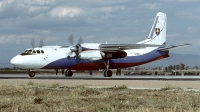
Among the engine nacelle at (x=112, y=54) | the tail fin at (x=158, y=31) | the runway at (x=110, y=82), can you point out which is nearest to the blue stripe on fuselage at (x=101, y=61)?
the engine nacelle at (x=112, y=54)

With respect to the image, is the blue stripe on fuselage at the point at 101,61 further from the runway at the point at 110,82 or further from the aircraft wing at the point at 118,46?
the runway at the point at 110,82

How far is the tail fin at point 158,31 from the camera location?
62.2 metres

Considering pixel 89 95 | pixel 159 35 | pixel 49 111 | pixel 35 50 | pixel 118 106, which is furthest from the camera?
pixel 159 35

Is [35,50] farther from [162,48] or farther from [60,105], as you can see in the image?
[60,105]

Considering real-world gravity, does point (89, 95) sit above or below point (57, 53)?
below

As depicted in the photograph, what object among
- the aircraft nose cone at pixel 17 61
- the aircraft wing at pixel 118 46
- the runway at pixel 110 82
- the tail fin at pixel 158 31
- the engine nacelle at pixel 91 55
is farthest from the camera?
the tail fin at pixel 158 31

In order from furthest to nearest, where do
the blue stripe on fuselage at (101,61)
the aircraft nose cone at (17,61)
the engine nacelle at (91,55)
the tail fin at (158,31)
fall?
the tail fin at (158,31) < the engine nacelle at (91,55) < the blue stripe on fuselage at (101,61) < the aircraft nose cone at (17,61)

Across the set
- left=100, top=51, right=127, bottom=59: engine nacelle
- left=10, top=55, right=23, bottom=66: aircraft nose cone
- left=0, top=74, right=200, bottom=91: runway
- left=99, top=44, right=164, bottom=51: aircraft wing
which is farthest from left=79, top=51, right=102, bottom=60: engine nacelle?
left=0, top=74, right=200, bottom=91: runway

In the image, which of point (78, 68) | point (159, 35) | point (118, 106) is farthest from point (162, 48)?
point (118, 106)

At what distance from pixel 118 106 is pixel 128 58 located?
130ft

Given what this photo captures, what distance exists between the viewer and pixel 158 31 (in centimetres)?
6269

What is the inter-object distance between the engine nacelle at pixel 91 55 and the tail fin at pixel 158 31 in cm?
1134

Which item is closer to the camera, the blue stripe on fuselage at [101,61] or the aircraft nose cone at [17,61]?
the aircraft nose cone at [17,61]

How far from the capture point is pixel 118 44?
53688 mm
